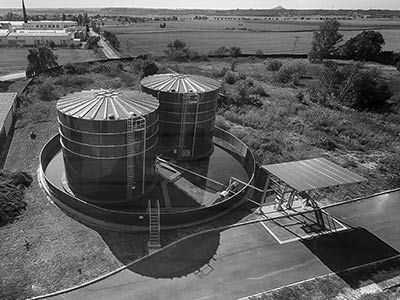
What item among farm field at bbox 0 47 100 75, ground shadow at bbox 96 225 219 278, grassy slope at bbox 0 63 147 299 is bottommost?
farm field at bbox 0 47 100 75

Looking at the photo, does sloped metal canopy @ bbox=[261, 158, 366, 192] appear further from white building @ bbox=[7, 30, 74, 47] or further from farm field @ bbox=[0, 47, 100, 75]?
white building @ bbox=[7, 30, 74, 47]

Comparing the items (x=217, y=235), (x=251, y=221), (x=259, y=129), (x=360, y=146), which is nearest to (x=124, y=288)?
(x=217, y=235)

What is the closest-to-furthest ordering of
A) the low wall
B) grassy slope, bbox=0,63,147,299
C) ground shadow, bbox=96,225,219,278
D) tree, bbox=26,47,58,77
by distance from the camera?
grassy slope, bbox=0,63,147,299, ground shadow, bbox=96,225,219,278, the low wall, tree, bbox=26,47,58,77

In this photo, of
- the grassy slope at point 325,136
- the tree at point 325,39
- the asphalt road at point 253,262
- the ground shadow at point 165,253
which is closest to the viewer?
the asphalt road at point 253,262

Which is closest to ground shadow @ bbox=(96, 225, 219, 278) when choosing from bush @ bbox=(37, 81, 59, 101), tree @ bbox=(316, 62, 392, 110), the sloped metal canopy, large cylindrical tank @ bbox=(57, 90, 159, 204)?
large cylindrical tank @ bbox=(57, 90, 159, 204)

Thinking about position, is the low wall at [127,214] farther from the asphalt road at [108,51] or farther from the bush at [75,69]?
the asphalt road at [108,51]

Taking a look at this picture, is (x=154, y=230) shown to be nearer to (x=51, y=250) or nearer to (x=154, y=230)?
(x=154, y=230)

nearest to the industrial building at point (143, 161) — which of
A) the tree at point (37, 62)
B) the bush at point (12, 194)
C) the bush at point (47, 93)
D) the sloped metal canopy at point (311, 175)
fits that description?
the bush at point (12, 194)
